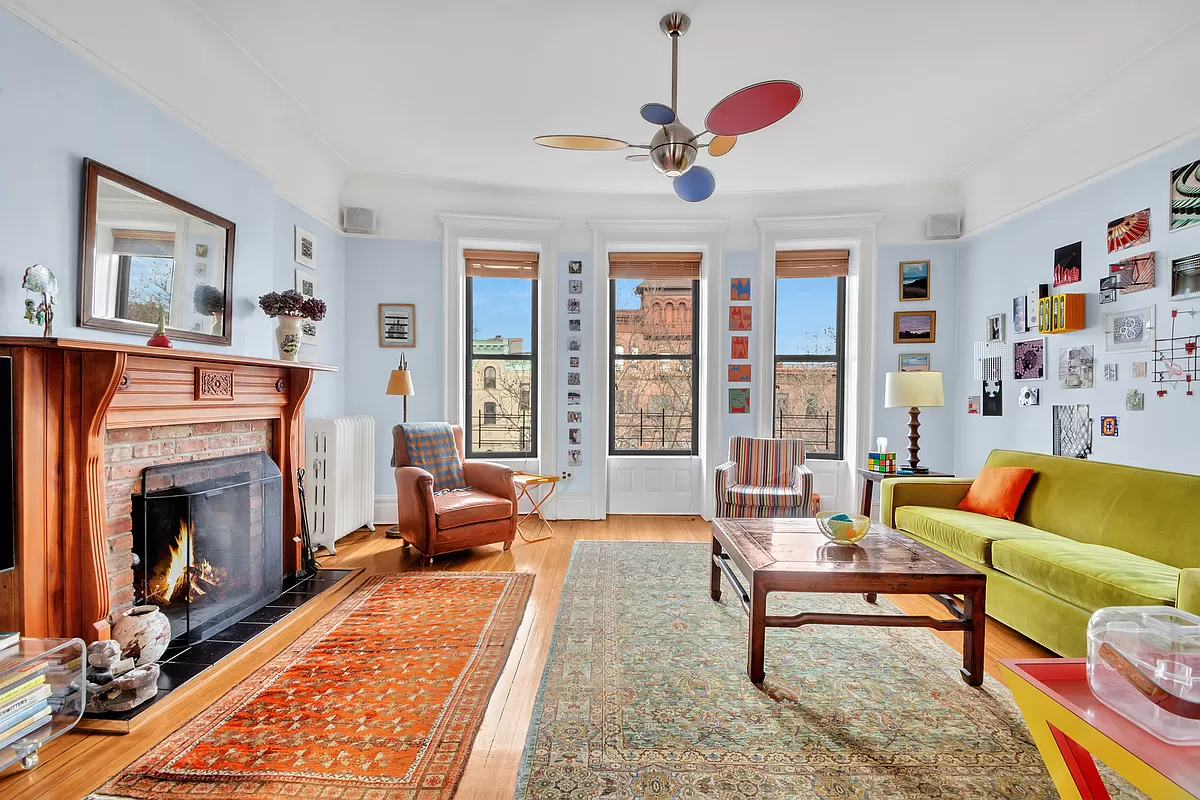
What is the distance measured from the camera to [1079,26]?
2859mm

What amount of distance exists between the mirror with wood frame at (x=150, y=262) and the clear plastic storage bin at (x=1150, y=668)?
3561 millimetres

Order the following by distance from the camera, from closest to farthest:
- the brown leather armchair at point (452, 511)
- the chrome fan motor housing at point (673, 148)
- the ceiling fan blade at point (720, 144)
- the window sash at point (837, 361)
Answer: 1. the chrome fan motor housing at point (673, 148)
2. the ceiling fan blade at point (720, 144)
3. the brown leather armchair at point (452, 511)
4. the window sash at point (837, 361)

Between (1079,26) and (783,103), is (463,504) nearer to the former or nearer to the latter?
(783,103)

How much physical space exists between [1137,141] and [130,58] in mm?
5079

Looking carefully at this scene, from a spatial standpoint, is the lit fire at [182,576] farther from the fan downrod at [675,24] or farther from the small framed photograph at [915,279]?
the small framed photograph at [915,279]

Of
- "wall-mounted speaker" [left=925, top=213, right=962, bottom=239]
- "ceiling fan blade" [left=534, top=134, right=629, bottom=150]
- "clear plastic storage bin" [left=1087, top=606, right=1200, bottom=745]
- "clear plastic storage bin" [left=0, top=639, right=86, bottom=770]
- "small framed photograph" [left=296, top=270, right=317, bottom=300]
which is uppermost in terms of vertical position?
"wall-mounted speaker" [left=925, top=213, right=962, bottom=239]

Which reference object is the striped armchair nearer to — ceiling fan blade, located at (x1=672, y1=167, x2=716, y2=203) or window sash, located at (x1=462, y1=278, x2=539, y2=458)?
window sash, located at (x1=462, y1=278, x2=539, y2=458)

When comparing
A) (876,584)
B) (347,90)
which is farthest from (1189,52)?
(347,90)

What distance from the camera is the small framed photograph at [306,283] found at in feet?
14.4

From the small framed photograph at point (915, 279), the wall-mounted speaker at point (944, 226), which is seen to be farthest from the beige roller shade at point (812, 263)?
the wall-mounted speaker at point (944, 226)

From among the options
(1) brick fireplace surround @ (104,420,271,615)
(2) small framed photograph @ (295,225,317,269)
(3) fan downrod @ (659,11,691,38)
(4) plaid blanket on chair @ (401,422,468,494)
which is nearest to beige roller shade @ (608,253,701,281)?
(4) plaid blanket on chair @ (401,422,468,494)

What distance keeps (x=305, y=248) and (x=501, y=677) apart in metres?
3.54

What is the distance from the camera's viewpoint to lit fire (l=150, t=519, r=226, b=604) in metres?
2.54

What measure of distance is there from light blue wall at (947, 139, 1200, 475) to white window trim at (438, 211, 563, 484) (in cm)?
353
